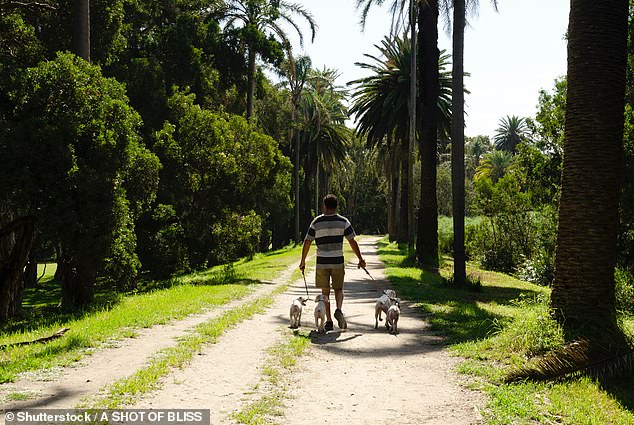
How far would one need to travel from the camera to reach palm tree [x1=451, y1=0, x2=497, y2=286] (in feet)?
53.8

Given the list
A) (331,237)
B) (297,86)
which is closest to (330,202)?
(331,237)

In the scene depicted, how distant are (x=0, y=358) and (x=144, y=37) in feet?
65.2

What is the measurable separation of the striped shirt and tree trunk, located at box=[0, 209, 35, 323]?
686 centimetres

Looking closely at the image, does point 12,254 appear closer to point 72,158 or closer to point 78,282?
point 78,282

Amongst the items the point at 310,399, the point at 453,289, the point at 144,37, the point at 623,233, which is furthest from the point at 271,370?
the point at 144,37

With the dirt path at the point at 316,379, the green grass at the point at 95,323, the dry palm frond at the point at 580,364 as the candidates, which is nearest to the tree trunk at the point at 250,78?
the green grass at the point at 95,323

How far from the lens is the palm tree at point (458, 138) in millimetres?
16406

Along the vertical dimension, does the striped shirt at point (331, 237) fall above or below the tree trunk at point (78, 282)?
above

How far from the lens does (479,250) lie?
30.2 metres

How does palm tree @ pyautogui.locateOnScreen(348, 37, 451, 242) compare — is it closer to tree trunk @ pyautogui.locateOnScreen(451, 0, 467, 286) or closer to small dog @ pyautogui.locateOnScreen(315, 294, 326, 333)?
tree trunk @ pyautogui.locateOnScreen(451, 0, 467, 286)

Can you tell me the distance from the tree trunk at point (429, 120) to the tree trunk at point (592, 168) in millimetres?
14445

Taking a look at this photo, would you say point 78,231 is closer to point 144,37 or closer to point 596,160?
point 596,160

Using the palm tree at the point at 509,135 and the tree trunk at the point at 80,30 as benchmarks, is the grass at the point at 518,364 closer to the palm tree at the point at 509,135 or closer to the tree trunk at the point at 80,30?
the tree trunk at the point at 80,30

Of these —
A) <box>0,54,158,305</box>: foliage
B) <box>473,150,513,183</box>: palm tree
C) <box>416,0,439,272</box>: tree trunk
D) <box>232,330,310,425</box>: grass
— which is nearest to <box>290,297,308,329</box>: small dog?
<box>232,330,310,425</box>: grass
